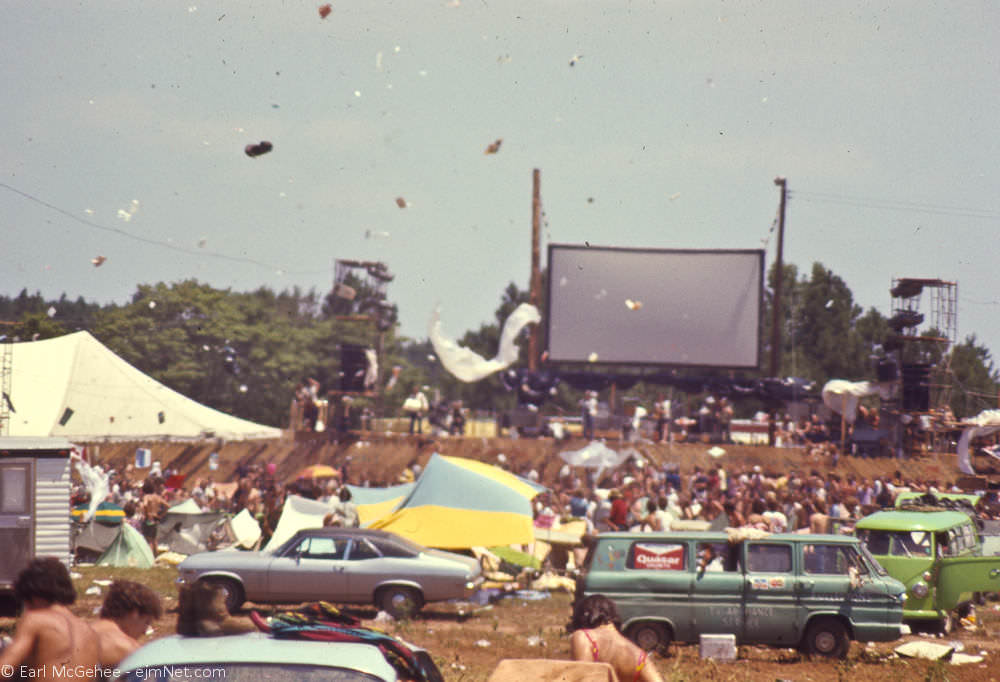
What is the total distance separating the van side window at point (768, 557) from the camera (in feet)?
43.2

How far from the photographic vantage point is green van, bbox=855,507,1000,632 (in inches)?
591

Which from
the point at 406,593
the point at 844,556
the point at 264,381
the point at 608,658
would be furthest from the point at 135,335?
the point at 608,658

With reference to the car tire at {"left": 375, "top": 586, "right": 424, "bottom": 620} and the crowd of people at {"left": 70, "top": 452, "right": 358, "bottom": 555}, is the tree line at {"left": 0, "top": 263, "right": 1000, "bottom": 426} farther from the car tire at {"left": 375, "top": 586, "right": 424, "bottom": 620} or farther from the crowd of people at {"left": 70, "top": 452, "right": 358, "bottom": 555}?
the car tire at {"left": 375, "top": 586, "right": 424, "bottom": 620}

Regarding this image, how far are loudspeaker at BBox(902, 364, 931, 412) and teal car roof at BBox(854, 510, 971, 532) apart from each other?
2021cm

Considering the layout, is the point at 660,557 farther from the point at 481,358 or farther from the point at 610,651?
the point at 481,358

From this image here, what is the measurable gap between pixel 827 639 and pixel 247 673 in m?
9.86

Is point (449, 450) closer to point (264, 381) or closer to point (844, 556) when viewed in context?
point (844, 556)

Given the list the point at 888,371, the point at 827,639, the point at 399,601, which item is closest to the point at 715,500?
the point at 399,601

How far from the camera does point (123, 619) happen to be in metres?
5.43

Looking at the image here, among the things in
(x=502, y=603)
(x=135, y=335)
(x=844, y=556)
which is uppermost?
(x=135, y=335)

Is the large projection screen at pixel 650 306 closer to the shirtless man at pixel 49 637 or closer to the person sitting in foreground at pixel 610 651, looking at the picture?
the person sitting in foreground at pixel 610 651

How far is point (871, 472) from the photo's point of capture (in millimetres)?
34250

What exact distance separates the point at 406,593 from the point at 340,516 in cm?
354

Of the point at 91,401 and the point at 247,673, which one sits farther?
the point at 91,401
